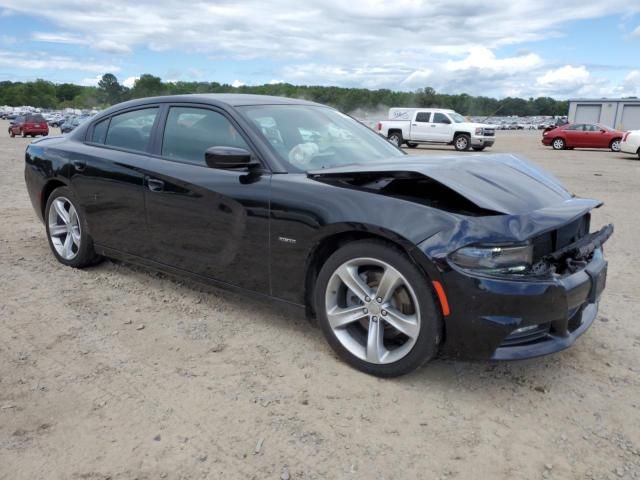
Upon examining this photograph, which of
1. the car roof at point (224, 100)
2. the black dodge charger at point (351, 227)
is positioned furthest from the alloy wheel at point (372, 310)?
the car roof at point (224, 100)

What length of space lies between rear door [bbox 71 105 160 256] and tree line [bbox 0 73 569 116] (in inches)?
2006

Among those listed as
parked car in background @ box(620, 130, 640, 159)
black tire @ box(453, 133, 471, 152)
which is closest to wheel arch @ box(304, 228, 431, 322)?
parked car in background @ box(620, 130, 640, 159)

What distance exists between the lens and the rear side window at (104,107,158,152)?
4.29 metres

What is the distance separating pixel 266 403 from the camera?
112 inches

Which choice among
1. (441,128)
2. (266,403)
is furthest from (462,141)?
(266,403)

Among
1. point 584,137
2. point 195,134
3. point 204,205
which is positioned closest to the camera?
point 204,205

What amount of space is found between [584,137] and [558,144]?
1.24 meters

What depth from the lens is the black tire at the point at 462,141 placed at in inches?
950

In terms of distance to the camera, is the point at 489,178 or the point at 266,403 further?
the point at 489,178

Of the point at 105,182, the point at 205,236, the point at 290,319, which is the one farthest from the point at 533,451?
the point at 105,182

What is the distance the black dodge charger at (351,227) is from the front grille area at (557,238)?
0.01 meters

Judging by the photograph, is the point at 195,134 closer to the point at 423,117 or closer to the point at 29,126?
the point at 423,117

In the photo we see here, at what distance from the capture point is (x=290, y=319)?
394cm

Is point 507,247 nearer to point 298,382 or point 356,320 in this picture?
point 356,320
